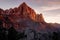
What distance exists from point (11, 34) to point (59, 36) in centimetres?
2577

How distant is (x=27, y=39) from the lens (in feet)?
378

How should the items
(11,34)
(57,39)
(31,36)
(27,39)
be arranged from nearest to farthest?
(11,34) < (57,39) < (27,39) < (31,36)

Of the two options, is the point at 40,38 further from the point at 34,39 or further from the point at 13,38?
the point at 13,38

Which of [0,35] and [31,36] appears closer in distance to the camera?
[0,35]

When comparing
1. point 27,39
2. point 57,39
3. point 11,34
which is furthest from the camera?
point 27,39

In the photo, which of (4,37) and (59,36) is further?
(59,36)

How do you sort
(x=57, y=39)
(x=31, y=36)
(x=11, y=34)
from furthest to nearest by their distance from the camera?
1. (x=31, y=36)
2. (x=57, y=39)
3. (x=11, y=34)

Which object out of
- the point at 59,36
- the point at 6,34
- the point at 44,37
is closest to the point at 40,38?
the point at 44,37

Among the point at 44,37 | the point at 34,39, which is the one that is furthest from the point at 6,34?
the point at 44,37

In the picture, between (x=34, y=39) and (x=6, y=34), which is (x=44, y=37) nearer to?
(x=34, y=39)

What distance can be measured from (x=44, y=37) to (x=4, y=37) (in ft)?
162

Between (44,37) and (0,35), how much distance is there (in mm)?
50904

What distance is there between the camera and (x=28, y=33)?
4875 inches

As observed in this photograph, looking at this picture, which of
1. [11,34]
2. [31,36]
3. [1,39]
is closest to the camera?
[1,39]
